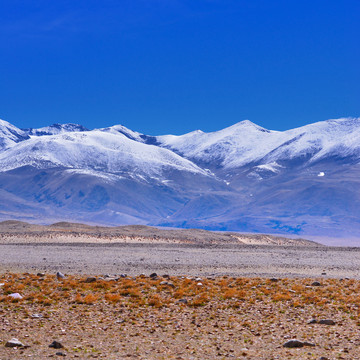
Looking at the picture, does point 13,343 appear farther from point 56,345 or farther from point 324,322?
point 324,322

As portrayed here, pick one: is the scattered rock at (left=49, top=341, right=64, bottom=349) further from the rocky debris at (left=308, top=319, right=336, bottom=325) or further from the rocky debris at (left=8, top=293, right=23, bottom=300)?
the rocky debris at (left=308, top=319, right=336, bottom=325)

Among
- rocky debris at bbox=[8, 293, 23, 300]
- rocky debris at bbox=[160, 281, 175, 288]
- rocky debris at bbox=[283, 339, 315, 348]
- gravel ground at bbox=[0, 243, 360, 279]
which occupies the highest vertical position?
gravel ground at bbox=[0, 243, 360, 279]

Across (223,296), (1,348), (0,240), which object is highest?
(0,240)

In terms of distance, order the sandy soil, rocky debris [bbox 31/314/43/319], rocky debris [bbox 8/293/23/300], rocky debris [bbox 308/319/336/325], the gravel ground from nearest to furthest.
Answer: the sandy soil
rocky debris [bbox 308/319/336/325]
rocky debris [bbox 31/314/43/319]
rocky debris [bbox 8/293/23/300]
the gravel ground

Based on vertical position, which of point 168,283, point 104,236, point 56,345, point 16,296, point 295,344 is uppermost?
point 104,236

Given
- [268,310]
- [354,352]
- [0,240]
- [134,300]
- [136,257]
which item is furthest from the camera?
[0,240]

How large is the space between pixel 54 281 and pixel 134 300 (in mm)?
4848

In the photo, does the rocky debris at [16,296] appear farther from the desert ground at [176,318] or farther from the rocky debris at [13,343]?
the rocky debris at [13,343]

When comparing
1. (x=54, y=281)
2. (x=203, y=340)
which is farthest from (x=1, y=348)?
(x=54, y=281)

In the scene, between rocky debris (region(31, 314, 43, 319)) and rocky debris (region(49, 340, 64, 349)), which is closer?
A: rocky debris (region(49, 340, 64, 349))

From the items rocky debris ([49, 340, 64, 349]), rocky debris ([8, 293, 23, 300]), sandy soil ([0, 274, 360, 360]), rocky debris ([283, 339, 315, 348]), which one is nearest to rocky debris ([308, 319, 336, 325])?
sandy soil ([0, 274, 360, 360])

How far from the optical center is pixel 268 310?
14984 mm

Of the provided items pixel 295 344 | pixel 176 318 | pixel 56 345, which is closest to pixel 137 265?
pixel 176 318

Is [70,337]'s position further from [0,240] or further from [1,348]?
[0,240]
